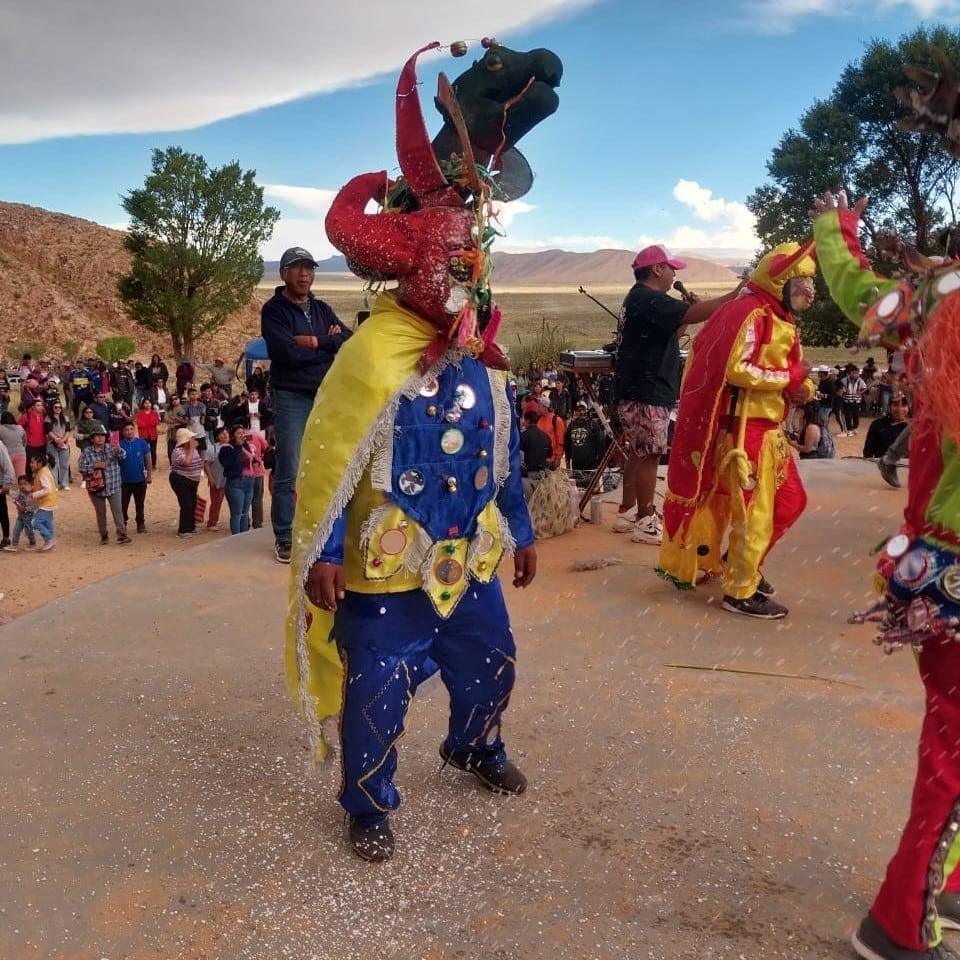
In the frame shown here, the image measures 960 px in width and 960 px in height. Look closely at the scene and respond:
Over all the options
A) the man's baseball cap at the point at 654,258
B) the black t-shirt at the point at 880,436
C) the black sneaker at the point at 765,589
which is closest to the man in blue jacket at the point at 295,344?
the man's baseball cap at the point at 654,258

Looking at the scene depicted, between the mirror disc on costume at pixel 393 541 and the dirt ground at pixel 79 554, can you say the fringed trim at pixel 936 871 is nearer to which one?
the mirror disc on costume at pixel 393 541

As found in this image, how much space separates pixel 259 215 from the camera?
3753 centimetres

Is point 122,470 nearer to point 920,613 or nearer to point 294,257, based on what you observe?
point 294,257

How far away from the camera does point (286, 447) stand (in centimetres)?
548

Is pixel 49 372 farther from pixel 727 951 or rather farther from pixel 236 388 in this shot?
pixel 727 951

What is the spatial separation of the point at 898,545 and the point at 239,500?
8.22m

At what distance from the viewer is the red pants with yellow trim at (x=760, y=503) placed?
4.88 metres

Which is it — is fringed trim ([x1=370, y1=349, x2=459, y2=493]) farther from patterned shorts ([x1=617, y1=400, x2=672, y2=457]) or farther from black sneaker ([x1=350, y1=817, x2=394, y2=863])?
patterned shorts ([x1=617, y1=400, x2=672, y2=457])

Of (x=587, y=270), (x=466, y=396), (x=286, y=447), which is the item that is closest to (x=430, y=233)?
(x=466, y=396)

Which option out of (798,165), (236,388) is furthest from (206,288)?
(798,165)

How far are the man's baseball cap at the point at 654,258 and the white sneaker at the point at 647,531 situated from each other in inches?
73.6

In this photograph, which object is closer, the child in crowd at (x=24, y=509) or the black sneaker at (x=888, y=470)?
the black sneaker at (x=888, y=470)

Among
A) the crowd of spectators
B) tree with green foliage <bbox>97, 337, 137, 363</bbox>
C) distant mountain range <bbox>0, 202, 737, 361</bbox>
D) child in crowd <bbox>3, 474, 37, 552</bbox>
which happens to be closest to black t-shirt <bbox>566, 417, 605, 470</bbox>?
the crowd of spectators

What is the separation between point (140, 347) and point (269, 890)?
45649 mm
